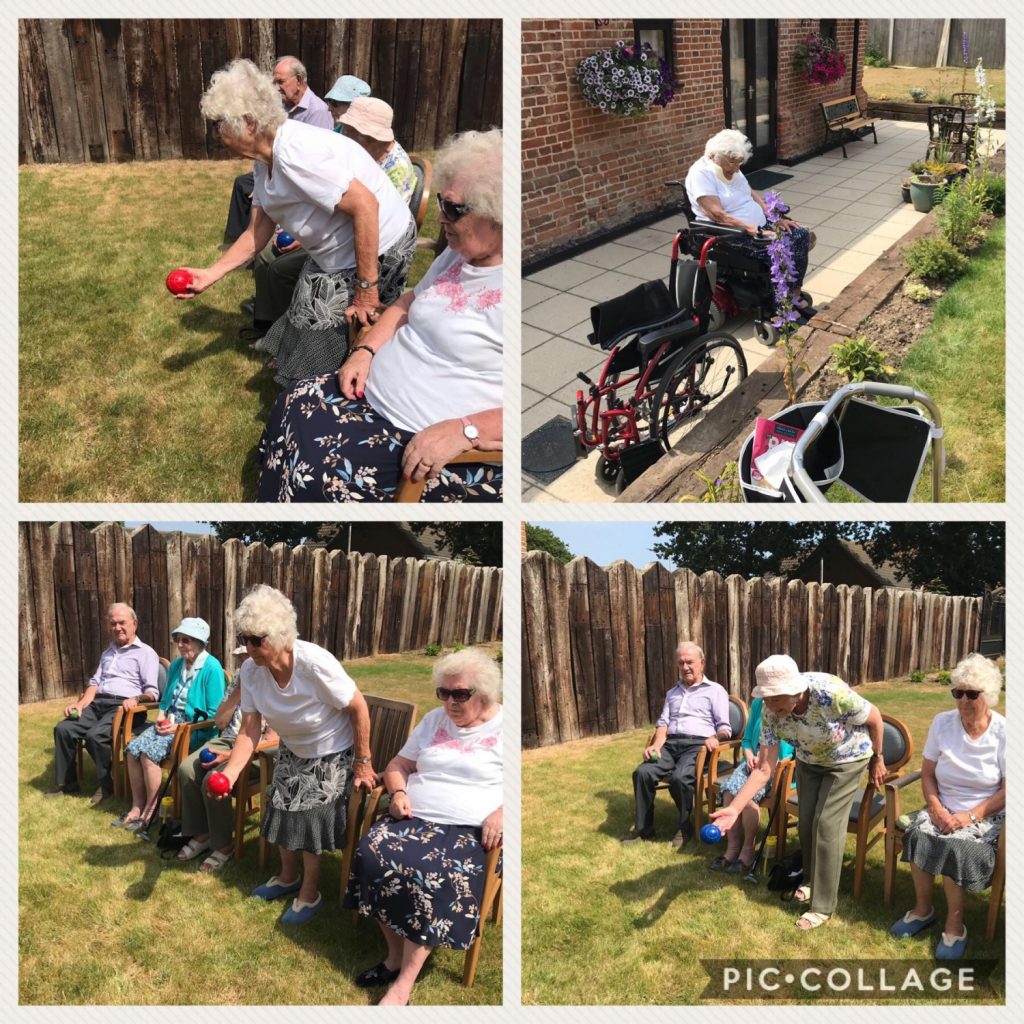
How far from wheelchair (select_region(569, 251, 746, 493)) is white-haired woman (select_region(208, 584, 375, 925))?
1873 mm

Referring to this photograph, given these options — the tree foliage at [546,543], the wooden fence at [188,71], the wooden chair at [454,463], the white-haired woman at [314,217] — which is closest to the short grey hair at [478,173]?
the white-haired woman at [314,217]

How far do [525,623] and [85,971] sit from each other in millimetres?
2150

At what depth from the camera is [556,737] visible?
4.39 meters

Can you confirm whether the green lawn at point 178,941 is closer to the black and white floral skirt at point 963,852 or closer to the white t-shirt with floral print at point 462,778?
the white t-shirt with floral print at point 462,778

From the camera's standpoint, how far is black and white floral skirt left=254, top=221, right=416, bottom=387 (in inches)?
123

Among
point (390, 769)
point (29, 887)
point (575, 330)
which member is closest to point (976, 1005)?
point (390, 769)

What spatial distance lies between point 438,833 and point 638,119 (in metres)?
6.98

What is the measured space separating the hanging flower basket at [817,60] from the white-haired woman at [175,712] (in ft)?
33.2

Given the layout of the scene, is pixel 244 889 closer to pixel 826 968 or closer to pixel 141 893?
pixel 141 893

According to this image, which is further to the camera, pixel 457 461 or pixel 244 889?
pixel 244 889

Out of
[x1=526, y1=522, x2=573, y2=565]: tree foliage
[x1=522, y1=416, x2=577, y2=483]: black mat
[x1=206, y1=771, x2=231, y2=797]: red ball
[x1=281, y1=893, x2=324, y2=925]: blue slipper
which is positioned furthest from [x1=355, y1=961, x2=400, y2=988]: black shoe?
[x1=522, y1=416, x2=577, y2=483]: black mat

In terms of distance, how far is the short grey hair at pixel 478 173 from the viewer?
2467mm

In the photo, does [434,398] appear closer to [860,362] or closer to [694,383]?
[694,383]

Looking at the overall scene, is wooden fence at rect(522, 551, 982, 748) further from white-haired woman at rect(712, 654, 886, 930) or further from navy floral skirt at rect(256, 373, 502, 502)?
navy floral skirt at rect(256, 373, 502, 502)
